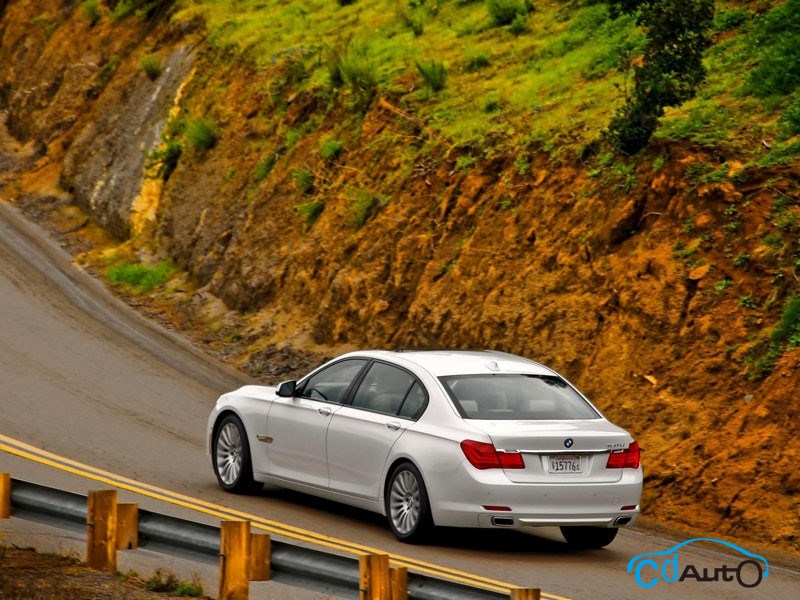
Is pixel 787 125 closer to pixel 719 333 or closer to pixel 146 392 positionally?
pixel 719 333

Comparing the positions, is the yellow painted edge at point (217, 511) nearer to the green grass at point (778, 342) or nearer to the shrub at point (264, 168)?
the green grass at point (778, 342)

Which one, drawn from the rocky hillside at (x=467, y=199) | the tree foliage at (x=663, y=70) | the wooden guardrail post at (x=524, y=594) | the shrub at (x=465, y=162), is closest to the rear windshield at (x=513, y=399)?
the rocky hillside at (x=467, y=199)

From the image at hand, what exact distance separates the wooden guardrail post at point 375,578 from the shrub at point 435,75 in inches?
657

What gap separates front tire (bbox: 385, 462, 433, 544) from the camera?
9.98m

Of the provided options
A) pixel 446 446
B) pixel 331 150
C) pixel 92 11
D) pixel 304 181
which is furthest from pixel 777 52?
pixel 92 11

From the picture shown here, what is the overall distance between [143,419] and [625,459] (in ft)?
25.8

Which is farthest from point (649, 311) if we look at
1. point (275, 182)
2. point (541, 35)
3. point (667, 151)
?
point (275, 182)

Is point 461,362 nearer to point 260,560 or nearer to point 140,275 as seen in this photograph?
point 260,560

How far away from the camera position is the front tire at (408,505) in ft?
32.7

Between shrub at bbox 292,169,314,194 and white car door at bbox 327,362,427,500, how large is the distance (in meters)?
13.0

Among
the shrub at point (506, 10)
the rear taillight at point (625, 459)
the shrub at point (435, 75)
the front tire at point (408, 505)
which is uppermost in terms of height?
the shrub at point (506, 10)

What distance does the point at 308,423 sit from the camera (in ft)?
37.3

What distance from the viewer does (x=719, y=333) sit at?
14.1m

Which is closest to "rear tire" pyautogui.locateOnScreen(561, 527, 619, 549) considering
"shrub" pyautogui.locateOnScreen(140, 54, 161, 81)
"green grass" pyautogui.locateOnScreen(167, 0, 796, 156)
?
"green grass" pyautogui.locateOnScreen(167, 0, 796, 156)
